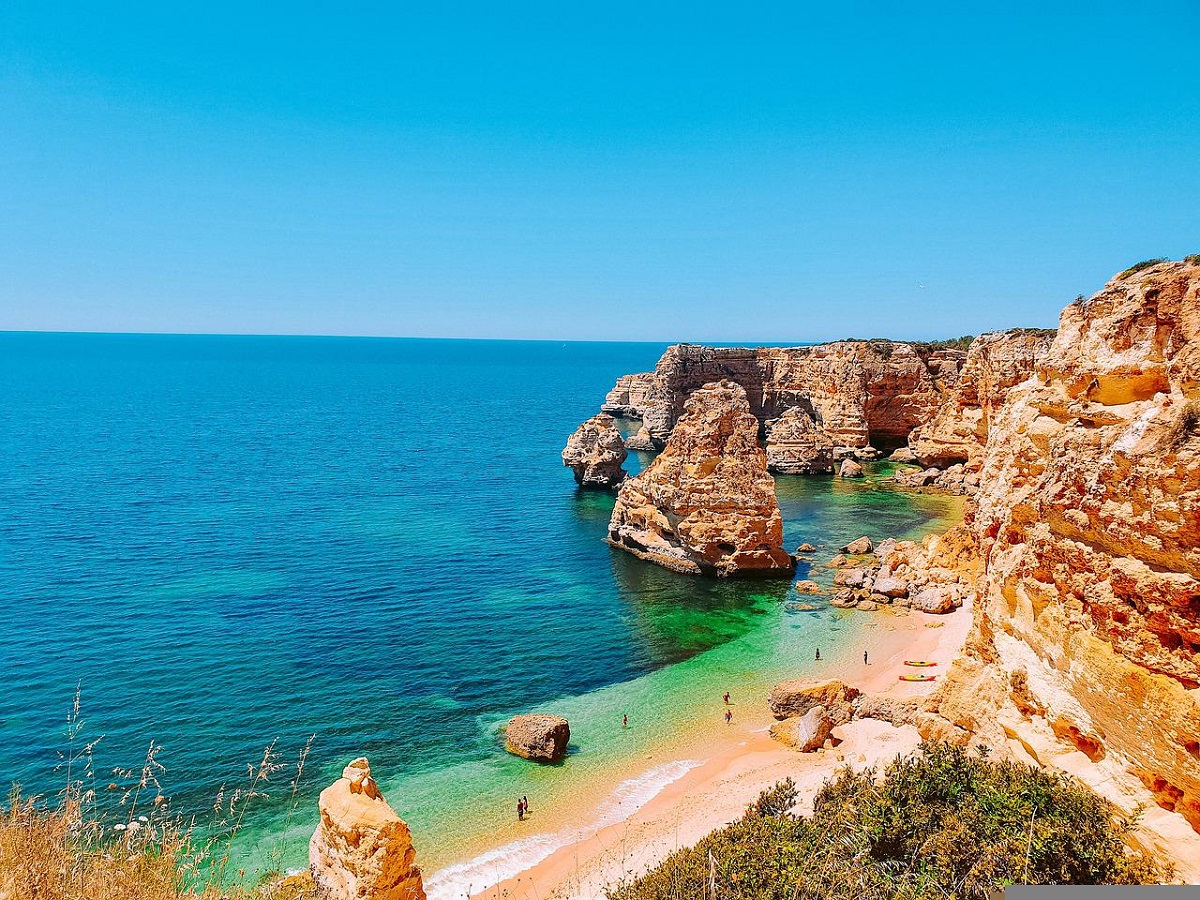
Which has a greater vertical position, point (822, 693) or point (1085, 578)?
point (1085, 578)

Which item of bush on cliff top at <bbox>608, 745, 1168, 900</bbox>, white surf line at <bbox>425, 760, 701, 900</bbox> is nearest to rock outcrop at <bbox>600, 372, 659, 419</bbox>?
white surf line at <bbox>425, 760, 701, 900</bbox>

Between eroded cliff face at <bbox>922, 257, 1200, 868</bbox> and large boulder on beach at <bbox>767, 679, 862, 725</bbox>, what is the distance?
1174 cm

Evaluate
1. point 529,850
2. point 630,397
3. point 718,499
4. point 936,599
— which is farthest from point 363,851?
point 630,397

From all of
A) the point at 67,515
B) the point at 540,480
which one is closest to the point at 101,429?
the point at 67,515

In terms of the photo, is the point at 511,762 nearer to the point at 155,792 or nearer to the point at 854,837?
the point at 155,792

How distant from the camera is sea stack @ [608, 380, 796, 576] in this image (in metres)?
42.2

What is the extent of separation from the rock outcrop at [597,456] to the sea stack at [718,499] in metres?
21.0

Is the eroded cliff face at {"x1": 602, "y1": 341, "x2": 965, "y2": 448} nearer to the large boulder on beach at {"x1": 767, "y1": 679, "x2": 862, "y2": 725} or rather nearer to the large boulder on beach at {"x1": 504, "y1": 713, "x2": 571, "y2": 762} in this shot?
the large boulder on beach at {"x1": 767, "y1": 679, "x2": 862, "y2": 725}

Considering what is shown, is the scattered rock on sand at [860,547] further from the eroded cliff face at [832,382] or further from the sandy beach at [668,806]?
the eroded cliff face at [832,382]

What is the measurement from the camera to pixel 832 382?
83.2m

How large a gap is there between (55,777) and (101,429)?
8901 centimetres

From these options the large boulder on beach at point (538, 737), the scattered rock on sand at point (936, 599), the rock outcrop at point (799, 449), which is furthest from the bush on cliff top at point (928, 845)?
the rock outcrop at point (799, 449)

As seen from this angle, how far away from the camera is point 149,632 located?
3322 cm

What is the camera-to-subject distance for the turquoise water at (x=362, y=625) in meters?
24.4
